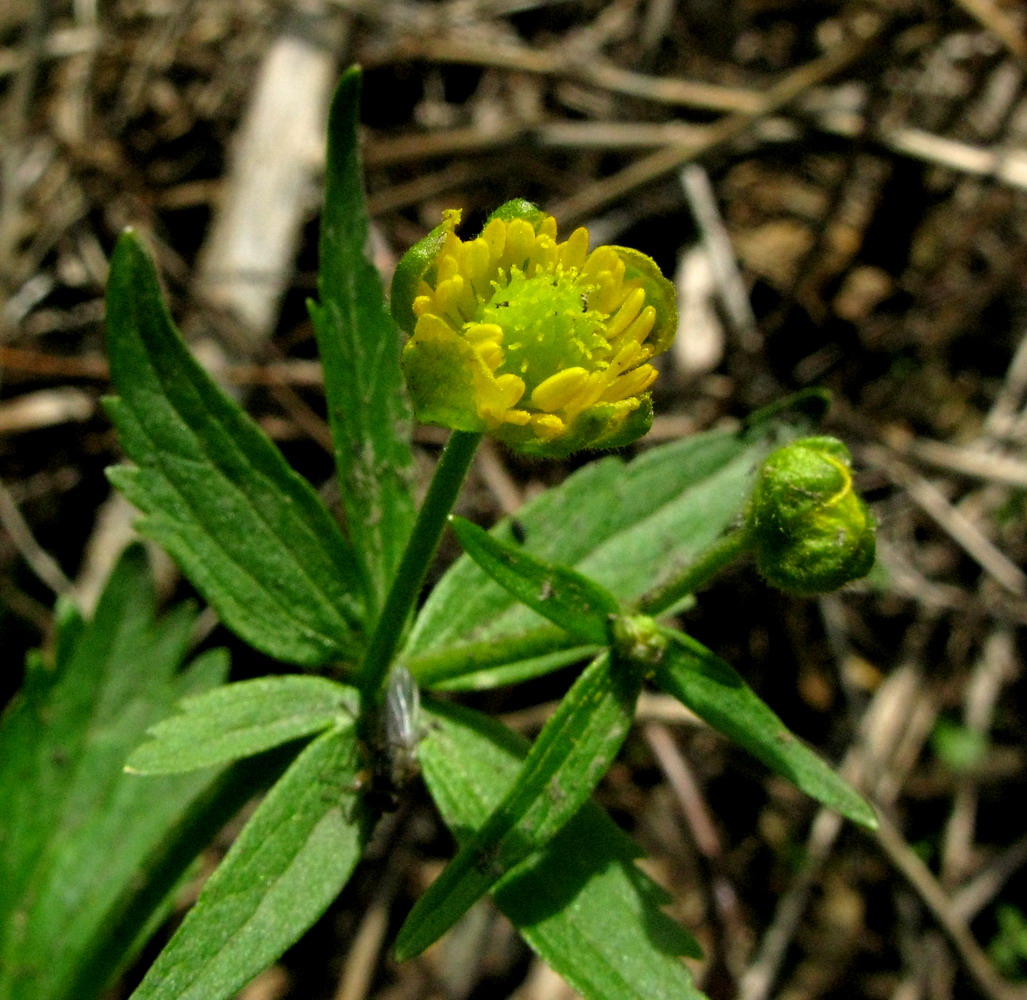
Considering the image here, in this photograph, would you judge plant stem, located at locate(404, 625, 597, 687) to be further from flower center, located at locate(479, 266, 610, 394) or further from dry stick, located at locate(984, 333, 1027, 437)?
dry stick, located at locate(984, 333, 1027, 437)

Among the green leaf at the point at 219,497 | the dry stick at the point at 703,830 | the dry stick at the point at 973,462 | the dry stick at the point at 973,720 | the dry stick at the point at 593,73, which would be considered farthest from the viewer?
the dry stick at the point at 593,73

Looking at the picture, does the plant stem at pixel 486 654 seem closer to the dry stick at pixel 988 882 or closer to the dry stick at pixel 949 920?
the dry stick at pixel 949 920

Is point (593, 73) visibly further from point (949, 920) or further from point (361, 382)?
point (949, 920)

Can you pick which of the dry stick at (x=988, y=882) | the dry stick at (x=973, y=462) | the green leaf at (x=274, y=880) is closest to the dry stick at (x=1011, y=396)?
the dry stick at (x=973, y=462)

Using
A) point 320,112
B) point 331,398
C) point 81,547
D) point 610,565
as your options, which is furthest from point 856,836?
point 320,112

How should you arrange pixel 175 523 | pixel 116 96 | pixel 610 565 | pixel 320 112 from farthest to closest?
pixel 116 96
pixel 320 112
pixel 610 565
pixel 175 523

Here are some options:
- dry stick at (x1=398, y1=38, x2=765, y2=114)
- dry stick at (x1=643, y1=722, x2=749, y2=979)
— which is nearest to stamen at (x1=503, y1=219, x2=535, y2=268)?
dry stick at (x1=643, y1=722, x2=749, y2=979)

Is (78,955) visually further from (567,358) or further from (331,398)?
(567,358)
